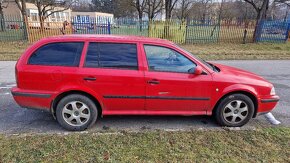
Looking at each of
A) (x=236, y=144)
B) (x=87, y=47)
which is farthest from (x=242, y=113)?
(x=87, y=47)

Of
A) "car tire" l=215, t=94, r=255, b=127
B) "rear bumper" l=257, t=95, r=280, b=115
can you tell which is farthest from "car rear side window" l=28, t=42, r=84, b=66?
"rear bumper" l=257, t=95, r=280, b=115

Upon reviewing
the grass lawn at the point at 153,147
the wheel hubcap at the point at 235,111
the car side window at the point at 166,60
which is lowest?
the grass lawn at the point at 153,147

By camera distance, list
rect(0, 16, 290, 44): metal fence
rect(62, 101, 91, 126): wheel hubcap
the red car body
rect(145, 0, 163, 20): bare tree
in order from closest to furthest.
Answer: the red car body
rect(62, 101, 91, 126): wheel hubcap
rect(0, 16, 290, 44): metal fence
rect(145, 0, 163, 20): bare tree

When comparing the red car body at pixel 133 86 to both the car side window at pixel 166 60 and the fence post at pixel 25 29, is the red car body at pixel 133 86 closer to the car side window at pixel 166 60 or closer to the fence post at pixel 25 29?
the car side window at pixel 166 60

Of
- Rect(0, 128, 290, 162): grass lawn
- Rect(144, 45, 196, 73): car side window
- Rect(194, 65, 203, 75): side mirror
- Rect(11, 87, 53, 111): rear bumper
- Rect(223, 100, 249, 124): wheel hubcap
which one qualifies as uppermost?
Rect(144, 45, 196, 73): car side window

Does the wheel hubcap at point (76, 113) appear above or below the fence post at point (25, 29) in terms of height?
below

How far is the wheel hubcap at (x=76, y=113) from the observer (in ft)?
11.8

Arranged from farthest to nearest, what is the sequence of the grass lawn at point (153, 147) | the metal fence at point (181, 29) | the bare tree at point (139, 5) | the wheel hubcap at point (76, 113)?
1. the bare tree at point (139, 5)
2. the metal fence at point (181, 29)
3. the wheel hubcap at point (76, 113)
4. the grass lawn at point (153, 147)

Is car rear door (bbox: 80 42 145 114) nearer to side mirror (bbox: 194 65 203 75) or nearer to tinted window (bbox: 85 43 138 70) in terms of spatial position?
tinted window (bbox: 85 43 138 70)

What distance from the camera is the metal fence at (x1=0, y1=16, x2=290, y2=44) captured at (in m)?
15.5

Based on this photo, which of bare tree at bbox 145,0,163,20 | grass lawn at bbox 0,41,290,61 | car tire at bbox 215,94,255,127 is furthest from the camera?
bare tree at bbox 145,0,163,20

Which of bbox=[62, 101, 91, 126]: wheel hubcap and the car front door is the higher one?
the car front door

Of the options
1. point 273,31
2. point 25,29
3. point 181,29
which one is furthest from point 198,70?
point 273,31

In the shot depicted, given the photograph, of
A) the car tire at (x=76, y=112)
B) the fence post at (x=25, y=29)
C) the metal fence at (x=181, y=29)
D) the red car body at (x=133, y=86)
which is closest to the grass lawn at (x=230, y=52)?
the fence post at (x=25, y=29)
